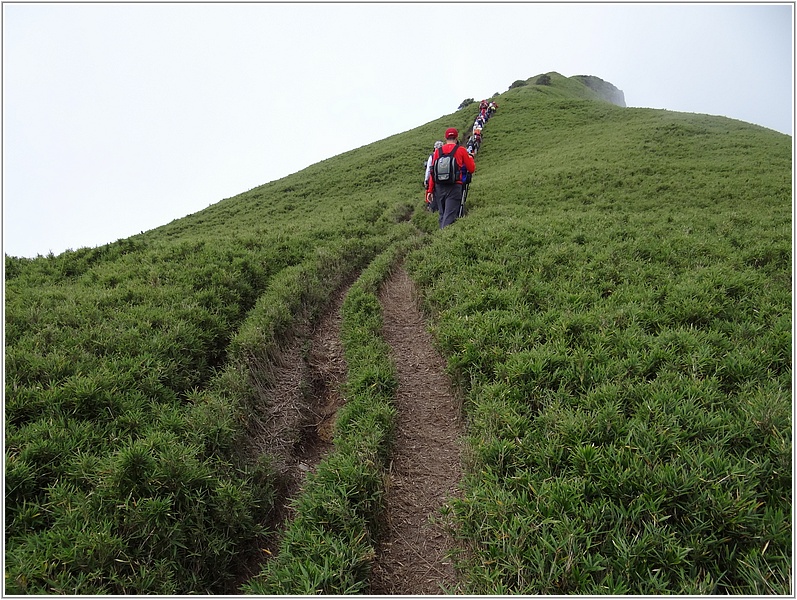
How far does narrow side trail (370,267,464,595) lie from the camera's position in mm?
3838

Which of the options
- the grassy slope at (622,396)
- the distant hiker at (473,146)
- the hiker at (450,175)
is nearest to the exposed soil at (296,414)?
the grassy slope at (622,396)

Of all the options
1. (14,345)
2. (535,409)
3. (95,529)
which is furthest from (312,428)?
(14,345)

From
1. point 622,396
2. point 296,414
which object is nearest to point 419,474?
point 296,414

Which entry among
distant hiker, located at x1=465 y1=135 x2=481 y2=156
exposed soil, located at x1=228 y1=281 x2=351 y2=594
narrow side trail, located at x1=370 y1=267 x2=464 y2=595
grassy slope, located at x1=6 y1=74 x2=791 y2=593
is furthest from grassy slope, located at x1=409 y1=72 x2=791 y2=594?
distant hiker, located at x1=465 y1=135 x2=481 y2=156

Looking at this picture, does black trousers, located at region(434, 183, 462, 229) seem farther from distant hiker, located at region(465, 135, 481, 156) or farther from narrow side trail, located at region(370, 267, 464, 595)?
distant hiker, located at region(465, 135, 481, 156)

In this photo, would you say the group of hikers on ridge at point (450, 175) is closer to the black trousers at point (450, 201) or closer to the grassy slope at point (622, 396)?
the black trousers at point (450, 201)

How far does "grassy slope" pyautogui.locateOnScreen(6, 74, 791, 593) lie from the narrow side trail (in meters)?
0.57

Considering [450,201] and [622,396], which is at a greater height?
[450,201]

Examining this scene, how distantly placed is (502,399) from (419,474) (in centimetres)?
144

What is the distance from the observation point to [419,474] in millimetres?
4914

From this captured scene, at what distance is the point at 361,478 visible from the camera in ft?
14.6

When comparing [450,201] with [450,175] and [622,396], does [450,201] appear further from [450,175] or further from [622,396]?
[622,396]

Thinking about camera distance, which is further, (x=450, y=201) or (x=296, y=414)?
(x=450, y=201)

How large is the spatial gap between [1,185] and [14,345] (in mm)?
2590
